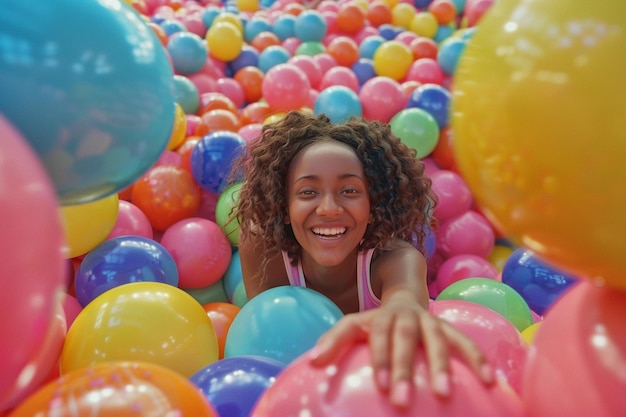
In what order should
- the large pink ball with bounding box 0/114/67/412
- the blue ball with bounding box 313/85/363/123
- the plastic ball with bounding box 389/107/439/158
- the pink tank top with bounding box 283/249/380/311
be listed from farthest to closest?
the blue ball with bounding box 313/85/363/123
the plastic ball with bounding box 389/107/439/158
the pink tank top with bounding box 283/249/380/311
the large pink ball with bounding box 0/114/67/412

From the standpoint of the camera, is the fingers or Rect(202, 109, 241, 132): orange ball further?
Rect(202, 109, 241, 132): orange ball

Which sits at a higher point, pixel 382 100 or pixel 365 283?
pixel 365 283

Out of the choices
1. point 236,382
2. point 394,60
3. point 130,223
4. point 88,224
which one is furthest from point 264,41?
point 236,382

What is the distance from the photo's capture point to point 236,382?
3.19 feet

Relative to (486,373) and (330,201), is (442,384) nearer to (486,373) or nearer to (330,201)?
(486,373)

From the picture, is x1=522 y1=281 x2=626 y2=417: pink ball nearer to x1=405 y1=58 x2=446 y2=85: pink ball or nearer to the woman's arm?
the woman's arm

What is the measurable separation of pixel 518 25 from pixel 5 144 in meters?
0.44

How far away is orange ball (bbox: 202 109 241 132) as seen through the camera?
279 centimetres

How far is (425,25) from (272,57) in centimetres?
119

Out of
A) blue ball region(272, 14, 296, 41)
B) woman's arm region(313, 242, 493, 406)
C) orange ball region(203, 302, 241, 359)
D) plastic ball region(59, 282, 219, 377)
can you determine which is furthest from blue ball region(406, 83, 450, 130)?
woman's arm region(313, 242, 493, 406)

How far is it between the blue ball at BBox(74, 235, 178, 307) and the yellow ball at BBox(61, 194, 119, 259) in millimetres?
42

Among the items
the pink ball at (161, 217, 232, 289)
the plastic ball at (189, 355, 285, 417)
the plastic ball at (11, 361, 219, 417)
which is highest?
the plastic ball at (11, 361, 219, 417)

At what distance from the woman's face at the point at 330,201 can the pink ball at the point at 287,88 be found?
1.58 m

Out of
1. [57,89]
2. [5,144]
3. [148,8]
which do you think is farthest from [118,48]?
[148,8]
